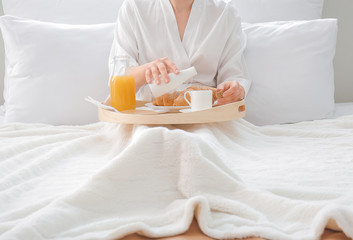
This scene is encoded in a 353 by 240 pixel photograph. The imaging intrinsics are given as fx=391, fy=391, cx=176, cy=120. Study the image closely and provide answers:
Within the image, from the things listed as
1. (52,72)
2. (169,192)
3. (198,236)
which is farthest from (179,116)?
(52,72)

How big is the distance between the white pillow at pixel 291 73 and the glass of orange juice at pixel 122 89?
0.57 meters

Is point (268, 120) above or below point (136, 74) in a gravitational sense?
below

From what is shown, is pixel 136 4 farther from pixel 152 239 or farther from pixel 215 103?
pixel 152 239

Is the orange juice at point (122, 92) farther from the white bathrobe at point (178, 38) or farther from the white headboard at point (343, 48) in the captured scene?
the white headboard at point (343, 48)

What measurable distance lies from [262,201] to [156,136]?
0.26m

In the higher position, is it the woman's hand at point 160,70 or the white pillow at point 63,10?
the white pillow at point 63,10

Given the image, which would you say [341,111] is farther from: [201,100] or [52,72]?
[52,72]

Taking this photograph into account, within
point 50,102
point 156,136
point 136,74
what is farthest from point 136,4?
point 156,136

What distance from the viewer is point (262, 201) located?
0.78 m

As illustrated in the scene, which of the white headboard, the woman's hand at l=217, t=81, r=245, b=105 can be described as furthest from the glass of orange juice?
the white headboard

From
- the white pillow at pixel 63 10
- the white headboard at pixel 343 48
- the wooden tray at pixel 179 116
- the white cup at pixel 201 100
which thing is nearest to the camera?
the wooden tray at pixel 179 116

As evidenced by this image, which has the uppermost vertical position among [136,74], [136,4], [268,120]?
[136,4]

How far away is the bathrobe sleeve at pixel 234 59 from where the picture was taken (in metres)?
1.66

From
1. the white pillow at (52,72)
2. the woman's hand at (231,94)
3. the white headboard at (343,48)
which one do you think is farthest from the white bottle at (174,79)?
the white headboard at (343,48)
